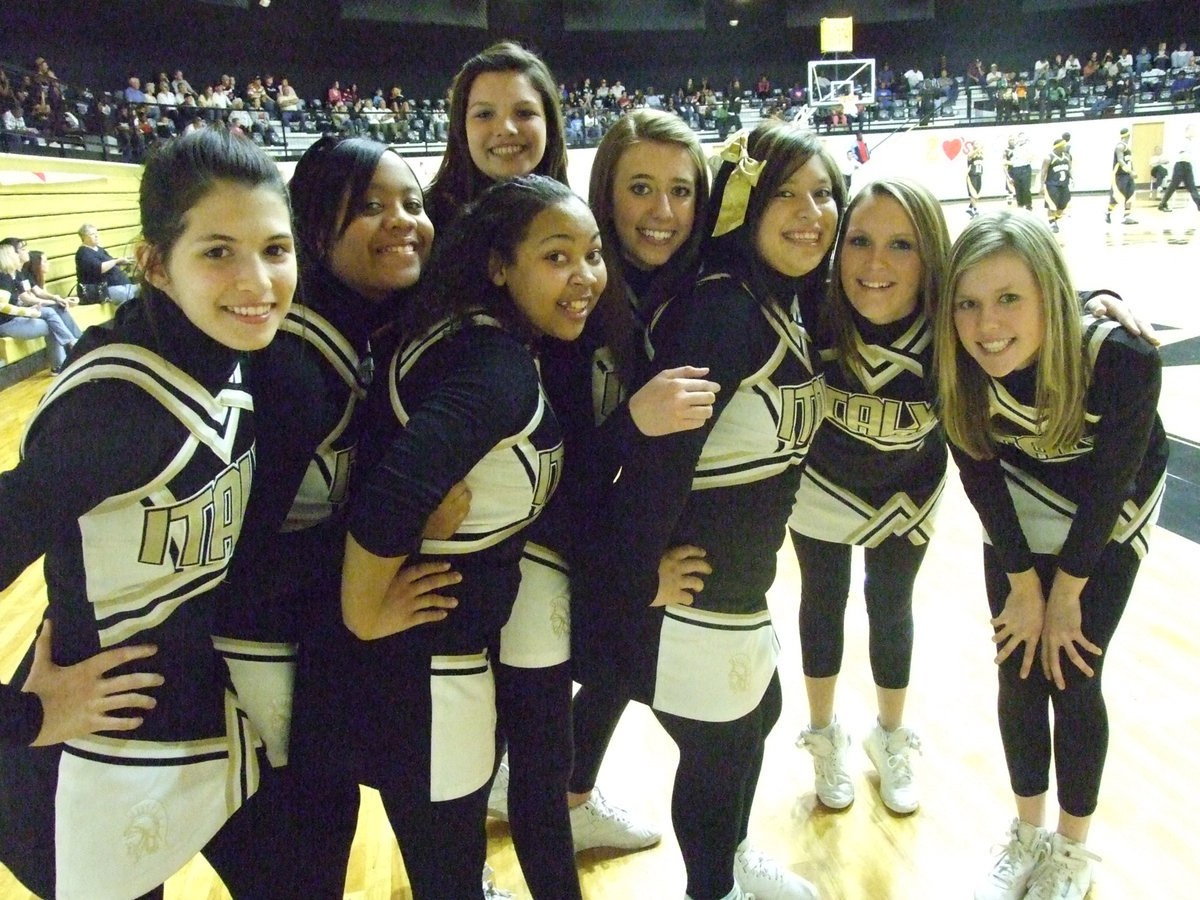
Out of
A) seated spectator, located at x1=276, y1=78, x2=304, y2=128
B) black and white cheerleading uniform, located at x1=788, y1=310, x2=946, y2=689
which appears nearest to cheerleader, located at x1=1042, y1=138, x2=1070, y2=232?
seated spectator, located at x1=276, y1=78, x2=304, y2=128

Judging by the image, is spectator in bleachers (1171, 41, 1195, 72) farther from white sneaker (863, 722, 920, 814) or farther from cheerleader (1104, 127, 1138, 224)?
white sneaker (863, 722, 920, 814)

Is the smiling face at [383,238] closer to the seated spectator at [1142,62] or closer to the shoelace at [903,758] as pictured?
the shoelace at [903,758]

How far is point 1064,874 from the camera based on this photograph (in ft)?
5.59

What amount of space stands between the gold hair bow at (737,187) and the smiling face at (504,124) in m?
0.52

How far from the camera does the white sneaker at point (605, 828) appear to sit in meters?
1.92

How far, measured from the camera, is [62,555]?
40.5 inches

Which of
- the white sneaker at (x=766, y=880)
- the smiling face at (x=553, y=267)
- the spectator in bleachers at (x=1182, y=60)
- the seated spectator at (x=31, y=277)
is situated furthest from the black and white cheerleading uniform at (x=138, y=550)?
the spectator in bleachers at (x=1182, y=60)

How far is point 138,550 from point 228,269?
0.36 meters

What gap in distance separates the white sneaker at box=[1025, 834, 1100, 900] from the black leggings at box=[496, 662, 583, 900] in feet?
3.23

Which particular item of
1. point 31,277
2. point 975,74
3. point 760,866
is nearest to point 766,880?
point 760,866

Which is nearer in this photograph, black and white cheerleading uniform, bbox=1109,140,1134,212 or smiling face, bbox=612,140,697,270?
smiling face, bbox=612,140,697,270

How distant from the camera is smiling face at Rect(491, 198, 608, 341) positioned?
1.27 meters

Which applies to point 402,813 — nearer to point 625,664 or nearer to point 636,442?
point 625,664

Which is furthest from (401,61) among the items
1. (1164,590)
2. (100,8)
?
(1164,590)
